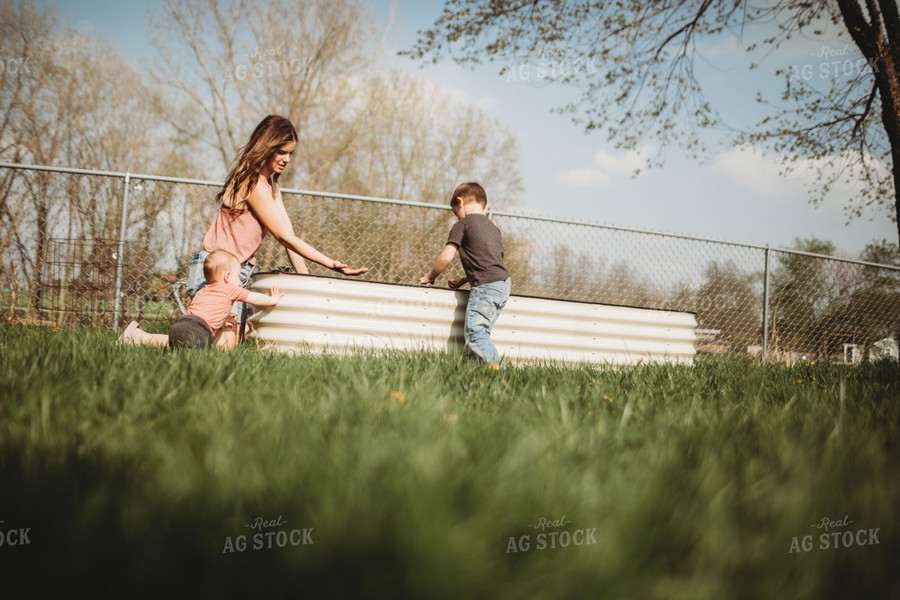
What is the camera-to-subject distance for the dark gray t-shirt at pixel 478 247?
4227mm

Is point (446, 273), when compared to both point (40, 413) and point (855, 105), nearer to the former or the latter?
point (40, 413)

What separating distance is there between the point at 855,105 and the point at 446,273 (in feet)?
26.0

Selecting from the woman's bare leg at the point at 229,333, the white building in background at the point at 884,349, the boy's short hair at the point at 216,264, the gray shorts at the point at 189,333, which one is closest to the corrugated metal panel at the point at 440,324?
the woman's bare leg at the point at 229,333

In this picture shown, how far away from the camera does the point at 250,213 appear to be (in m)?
3.83

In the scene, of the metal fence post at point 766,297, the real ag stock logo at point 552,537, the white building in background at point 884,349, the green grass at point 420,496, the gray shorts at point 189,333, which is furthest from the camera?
the white building in background at point 884,349

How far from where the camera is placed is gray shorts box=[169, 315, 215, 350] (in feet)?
10.6

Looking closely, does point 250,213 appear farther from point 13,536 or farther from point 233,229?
point 13,536

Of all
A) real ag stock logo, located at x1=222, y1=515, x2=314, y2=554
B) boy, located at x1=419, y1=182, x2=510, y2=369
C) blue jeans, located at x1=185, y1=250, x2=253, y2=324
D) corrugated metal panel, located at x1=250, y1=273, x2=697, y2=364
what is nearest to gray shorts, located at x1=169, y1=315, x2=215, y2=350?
blue jeans, located at x1=185, y1=250, x2=253, y2=324

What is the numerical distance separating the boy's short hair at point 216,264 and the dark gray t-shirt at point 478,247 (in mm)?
1791

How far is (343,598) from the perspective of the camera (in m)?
0.71

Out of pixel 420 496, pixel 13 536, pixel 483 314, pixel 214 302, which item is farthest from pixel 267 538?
pixel 483 314

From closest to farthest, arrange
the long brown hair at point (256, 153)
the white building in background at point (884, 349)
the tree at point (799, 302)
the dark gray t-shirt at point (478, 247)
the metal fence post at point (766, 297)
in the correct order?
1. the long brown hair at point (256, 153)
2. the dark gray t-shirt at point (478, 247)
3. the metal fence post at point (766, 297)
4. the tree at point (799, 302)
5. the white building in background at point (884, 349)

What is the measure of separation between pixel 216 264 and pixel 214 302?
274mm

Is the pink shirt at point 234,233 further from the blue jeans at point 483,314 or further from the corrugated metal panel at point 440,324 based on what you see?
the blue jeans at point 483,314
